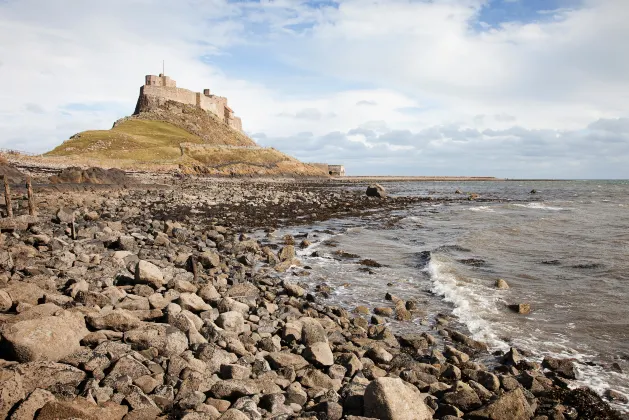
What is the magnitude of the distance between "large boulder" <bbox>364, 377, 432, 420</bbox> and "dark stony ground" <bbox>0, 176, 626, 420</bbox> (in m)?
Answer: 0.02

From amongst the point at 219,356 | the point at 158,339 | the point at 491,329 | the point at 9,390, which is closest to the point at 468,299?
the point at 491,329

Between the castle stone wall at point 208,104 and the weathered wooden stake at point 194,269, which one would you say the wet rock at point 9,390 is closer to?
the weathered wooden stake at point 194,269

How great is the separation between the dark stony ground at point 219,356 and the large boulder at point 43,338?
14mm

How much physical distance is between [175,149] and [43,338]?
8999cm

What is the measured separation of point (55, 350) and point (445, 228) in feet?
87.8

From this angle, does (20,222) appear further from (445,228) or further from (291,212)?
(445,228)

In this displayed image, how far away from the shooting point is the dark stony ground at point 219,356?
5.14m

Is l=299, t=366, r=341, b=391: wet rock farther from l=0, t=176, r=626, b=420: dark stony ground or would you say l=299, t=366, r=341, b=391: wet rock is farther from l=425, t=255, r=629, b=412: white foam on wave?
l=425, t=255, r=629, b=412: white foam on wave

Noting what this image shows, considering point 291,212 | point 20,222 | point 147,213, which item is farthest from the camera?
point 291,212

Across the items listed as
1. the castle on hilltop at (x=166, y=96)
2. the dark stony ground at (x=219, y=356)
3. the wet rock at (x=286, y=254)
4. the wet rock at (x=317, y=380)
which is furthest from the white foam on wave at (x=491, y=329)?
the castle on hilltop at (x=166, y=96)

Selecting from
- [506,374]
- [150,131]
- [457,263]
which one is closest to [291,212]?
[457,263]

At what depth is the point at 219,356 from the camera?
6.50 meters

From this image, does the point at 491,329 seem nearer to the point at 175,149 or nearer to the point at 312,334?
the point at 312,334

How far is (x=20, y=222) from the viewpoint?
14.9 metres
